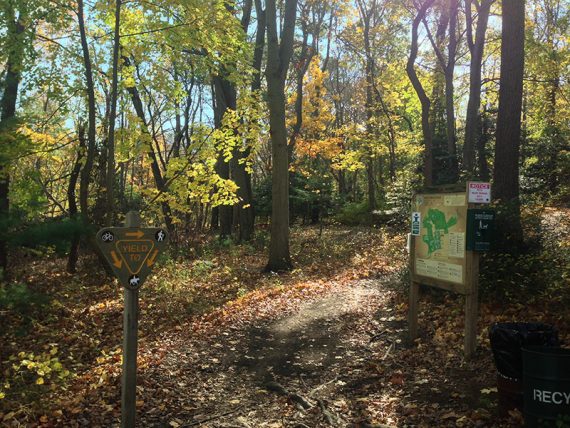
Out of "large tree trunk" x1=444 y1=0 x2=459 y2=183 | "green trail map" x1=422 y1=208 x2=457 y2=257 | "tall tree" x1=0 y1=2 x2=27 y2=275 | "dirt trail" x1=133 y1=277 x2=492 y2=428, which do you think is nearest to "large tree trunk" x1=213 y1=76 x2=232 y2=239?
"tall tree" x1=0 y1=2 x2=27 y2=275

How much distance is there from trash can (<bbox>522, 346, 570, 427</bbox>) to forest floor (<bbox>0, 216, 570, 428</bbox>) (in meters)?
0.56

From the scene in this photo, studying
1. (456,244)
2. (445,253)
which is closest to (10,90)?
(445,253)

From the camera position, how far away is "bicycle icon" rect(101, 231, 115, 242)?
3.84m

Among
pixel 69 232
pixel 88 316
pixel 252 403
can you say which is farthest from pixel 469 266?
pixel 88 316

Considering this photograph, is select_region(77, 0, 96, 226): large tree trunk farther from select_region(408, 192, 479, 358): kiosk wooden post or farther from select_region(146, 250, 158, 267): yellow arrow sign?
select_region(408, 192, 479, 358): kiosk wooden post

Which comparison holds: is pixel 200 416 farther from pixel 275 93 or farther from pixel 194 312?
pixel 275 93

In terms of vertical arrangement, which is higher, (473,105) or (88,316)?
(473,105)

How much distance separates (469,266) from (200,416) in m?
3.53

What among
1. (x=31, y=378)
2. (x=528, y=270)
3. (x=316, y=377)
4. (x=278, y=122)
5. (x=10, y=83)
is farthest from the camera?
(x=278, y=122)

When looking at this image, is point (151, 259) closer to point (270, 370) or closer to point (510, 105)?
point (270, 370)

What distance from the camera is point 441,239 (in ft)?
20.0

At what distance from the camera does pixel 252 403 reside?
5.07 meters

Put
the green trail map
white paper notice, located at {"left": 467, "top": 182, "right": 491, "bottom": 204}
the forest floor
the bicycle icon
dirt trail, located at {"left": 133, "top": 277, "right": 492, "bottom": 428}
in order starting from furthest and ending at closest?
1. the green trail map
2. white paper notice, located at {"left": 467, "top": 182, "right": 491, "bottom": 204}
3. the forest floor
4. dirt trail, located at {"left": 133, "top": 277, "right": 492, "bottom": 428}
5. the bicycle icon

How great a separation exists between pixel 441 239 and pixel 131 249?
4.01 metres
